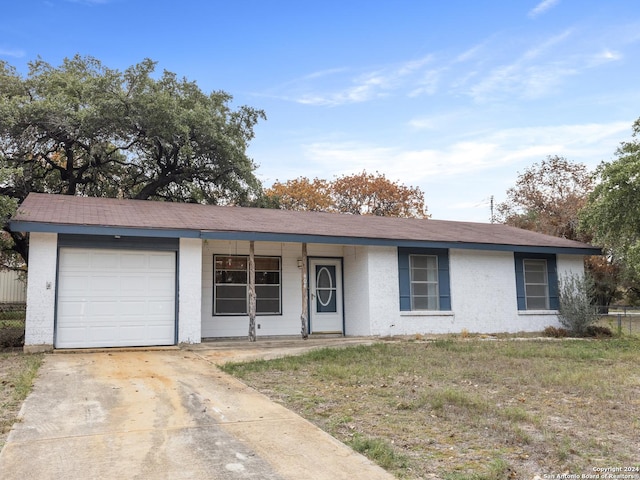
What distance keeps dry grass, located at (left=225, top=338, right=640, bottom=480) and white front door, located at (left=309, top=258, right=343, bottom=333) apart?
383 centimetres

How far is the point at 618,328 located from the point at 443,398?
11928 millimetres

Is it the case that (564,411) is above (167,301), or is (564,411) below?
below

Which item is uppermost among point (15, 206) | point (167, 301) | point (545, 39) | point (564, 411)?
point (545, 39)

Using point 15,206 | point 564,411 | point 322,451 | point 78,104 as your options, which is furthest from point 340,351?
point 78,104

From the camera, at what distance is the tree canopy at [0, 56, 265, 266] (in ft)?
61.6

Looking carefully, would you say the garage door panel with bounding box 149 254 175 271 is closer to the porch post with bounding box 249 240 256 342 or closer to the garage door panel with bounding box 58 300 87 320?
the garage door panel with bounding box 58 300 87 320

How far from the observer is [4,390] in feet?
22.8

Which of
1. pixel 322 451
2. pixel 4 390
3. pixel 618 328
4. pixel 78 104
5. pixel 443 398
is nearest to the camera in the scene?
pixel 322 451

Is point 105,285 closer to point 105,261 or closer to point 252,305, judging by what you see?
point 105,261

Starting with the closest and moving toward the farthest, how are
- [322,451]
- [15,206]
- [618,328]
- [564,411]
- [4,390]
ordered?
[322,451], [564,411], [4,390], [15,206], [618,328]

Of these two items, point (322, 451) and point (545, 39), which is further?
point (545, 39)

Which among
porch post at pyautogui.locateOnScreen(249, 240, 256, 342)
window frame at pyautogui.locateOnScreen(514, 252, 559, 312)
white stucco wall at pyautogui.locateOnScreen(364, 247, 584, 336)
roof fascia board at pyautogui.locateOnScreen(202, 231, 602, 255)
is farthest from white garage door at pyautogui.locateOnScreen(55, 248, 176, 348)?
window frame at pyautogui.locateOnScreen(514, 252, 559, 312)

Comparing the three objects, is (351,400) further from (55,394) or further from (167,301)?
(167,301)

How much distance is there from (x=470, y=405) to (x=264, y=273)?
29.9 ft
